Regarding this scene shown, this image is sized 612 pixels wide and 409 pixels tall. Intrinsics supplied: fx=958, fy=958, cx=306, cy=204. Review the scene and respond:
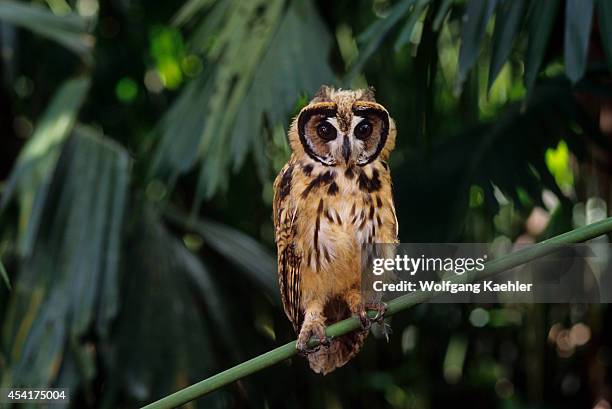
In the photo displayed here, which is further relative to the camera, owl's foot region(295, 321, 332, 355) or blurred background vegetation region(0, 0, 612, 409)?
blurred background vegetation region(0, 0, 612, 409)

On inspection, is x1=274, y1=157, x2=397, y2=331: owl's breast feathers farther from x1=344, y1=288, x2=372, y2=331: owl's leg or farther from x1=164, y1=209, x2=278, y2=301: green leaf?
x1=164, y1=209, x2=278, y2=301: green leaf

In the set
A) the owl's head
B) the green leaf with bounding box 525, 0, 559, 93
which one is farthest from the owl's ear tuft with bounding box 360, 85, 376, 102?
the green leaf with bounding box 525, 0, 559, 93

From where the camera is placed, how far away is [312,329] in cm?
61

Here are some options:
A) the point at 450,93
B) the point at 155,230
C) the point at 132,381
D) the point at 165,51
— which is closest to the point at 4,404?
the point at 132,381

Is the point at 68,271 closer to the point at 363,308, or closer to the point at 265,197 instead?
the point at 265,197

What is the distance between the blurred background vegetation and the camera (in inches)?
38.0

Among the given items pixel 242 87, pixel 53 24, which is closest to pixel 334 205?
pixel 242 87

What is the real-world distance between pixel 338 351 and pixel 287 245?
0.08 meters

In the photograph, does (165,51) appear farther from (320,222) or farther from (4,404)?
(320,222)

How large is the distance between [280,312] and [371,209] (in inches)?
16.8

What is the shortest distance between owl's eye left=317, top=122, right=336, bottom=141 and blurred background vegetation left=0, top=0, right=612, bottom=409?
23 centimetres

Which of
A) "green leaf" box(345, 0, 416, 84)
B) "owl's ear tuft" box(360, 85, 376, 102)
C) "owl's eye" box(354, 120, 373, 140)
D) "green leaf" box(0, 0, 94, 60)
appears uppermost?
"green leaf" box(0, 0, 94, 60)

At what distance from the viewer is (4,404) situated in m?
0.82

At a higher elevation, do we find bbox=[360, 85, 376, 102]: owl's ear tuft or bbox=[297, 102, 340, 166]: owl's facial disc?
bbox=[360, 85, 376, 102]: owl's ear tuft
